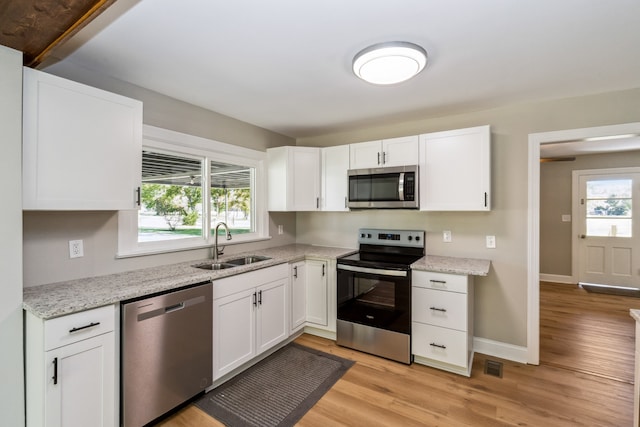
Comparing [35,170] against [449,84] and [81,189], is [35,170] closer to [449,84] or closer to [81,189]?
[81,189]

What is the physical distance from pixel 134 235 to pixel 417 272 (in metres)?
2.36

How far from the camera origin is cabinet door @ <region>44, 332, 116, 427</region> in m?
1.45

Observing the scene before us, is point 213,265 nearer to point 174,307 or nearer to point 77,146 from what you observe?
point 174,307

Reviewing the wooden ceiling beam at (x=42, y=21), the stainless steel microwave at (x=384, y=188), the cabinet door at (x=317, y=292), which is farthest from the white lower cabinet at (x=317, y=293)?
the wooden ceiling beam at (x=42, y=21)

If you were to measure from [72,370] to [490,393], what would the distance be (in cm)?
274

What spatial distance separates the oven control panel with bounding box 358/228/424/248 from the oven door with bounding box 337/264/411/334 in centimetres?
62

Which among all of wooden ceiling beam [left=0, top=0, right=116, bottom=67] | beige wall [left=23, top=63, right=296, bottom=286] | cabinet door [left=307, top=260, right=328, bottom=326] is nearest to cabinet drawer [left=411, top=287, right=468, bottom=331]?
cabinet door [left=307, top=260, right=328, bottom=326]

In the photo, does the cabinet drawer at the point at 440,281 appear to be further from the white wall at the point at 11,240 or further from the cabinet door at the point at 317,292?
the white wall at the point at 11,240

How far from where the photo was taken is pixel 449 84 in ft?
7.40

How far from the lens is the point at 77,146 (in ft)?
5.66

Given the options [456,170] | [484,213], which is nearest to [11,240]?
[456,170]

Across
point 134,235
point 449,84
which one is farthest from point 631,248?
point 134,235

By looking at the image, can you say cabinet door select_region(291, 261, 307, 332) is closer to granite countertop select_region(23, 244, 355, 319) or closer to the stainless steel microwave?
granite countertop select_region(23, 244, 355, 319)

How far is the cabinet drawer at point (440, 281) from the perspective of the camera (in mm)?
2466
